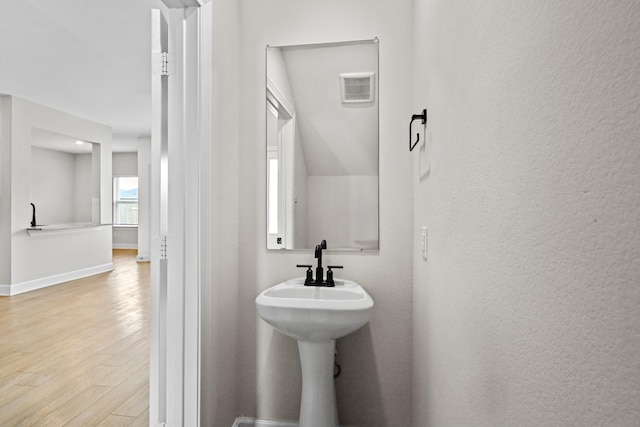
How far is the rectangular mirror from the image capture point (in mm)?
2059

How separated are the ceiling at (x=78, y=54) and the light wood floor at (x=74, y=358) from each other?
8.81 ft

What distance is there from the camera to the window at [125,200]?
33.2 feet

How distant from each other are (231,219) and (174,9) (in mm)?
996

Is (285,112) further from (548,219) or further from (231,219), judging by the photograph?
(548,219)

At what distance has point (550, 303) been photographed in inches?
19.1

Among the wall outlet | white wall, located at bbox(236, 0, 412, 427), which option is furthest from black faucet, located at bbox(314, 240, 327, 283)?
the wall outlet

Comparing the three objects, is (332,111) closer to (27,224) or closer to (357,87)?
(357,87)

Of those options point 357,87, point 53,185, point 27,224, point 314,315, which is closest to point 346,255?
point 314,315

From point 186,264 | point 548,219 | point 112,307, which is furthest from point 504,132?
point 112,307

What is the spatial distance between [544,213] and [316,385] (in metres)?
1.57

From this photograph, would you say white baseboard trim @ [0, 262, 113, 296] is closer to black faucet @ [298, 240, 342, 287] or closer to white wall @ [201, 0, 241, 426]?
white wall @ [201, 0, 241, 426]

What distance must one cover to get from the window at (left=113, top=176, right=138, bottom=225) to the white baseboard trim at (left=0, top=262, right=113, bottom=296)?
3715mm

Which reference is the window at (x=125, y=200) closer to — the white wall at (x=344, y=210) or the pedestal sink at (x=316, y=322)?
the white wall at (x=344, y=210)

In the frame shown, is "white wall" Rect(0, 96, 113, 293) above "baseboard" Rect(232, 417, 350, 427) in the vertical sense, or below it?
above
